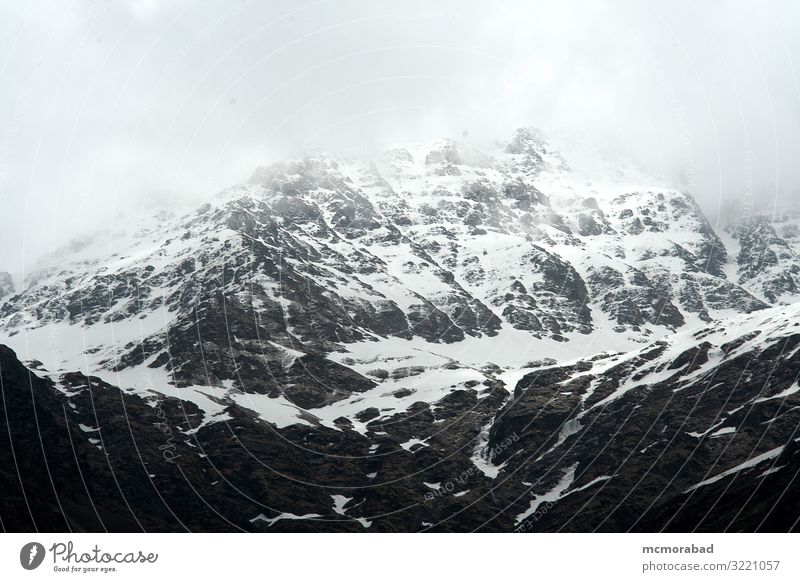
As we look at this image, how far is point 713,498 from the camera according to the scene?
532 ft

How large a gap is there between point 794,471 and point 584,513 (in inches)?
2220

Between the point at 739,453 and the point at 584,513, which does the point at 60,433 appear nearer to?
the point at 584,513

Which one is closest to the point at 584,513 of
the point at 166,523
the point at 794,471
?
the point at 794,471

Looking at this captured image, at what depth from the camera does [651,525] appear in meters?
167
